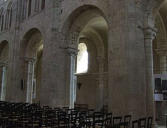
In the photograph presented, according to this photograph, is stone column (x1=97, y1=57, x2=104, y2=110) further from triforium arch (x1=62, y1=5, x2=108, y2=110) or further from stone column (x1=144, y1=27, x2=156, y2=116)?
stone column (x1=144, y1=27, x2=156, y2=116)

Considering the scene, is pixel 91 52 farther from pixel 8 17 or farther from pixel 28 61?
pixel 8 17

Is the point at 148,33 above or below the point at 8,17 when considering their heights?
below

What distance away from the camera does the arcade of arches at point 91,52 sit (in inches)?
403

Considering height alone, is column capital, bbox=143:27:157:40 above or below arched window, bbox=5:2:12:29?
below

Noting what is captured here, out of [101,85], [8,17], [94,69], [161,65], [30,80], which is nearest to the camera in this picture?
[161,65]

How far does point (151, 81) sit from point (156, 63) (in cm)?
829

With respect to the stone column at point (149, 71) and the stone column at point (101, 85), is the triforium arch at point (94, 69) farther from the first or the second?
the stone column at point (149, 71)

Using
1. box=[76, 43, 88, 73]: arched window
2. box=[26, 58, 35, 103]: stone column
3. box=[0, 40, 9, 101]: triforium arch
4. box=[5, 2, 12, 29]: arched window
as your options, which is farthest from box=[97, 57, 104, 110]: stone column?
box=[0, 40, 9, 101]: triforium arch

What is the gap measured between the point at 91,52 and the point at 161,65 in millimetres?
9132

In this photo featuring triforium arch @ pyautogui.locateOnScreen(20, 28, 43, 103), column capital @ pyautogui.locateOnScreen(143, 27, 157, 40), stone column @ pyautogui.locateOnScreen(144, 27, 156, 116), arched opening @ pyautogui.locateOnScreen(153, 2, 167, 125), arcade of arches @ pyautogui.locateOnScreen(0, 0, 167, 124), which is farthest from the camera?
triforium arch @ pyautogui.locateOnScreen(20, 28, 43, 103)

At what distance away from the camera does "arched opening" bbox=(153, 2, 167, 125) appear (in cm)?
1184

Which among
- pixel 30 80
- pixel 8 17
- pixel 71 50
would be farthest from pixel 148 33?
pixel 8 17

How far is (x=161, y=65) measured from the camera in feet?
51.8

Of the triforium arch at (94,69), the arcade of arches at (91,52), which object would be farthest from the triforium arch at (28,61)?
the triforium arch at (94,69)
